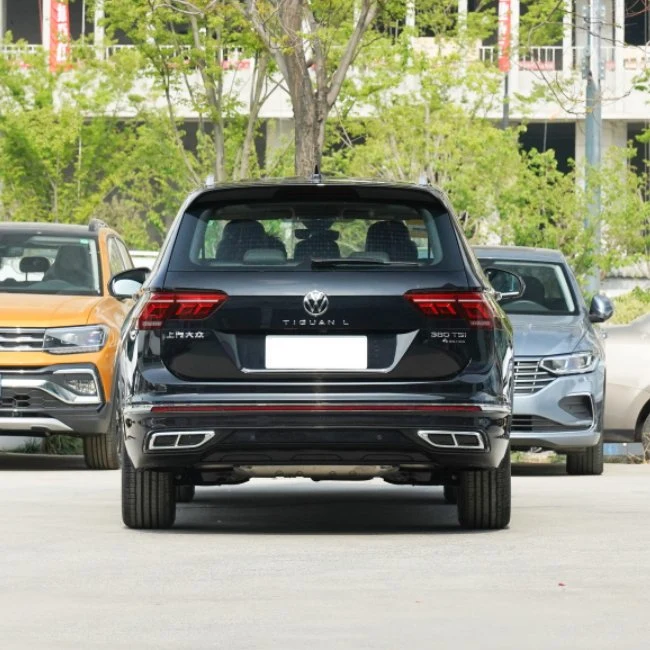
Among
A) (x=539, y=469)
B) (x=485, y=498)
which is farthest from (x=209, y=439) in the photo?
(x=539, y=469)

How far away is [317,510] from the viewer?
1210cm

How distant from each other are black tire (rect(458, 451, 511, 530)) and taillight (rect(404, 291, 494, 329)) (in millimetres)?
819

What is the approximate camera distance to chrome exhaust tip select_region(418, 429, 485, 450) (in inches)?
382

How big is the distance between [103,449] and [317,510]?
4.51 m

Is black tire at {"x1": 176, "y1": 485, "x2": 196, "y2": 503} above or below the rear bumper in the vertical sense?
below

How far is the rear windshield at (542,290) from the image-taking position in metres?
16.7

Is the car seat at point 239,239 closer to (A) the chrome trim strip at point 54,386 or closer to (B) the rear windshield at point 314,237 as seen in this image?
(B) the rear windshield at point 314,237

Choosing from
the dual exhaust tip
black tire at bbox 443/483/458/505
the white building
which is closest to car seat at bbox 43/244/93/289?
black tire at bbox 443/483/458/505

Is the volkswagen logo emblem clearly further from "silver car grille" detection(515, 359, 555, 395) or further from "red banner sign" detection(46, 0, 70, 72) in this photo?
"red banner sign" detection(46, 0, 70, 72)

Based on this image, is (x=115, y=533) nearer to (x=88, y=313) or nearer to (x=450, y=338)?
(x=450, y=338)

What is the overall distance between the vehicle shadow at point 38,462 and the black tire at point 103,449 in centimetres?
15

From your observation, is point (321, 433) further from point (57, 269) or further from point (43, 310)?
point (57, 269)

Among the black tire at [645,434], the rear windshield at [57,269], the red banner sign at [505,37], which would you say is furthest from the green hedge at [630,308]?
the rear windshield at [57,269]

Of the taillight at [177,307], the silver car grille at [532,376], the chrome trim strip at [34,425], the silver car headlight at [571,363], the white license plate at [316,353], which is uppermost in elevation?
the taillight at [177,307]
